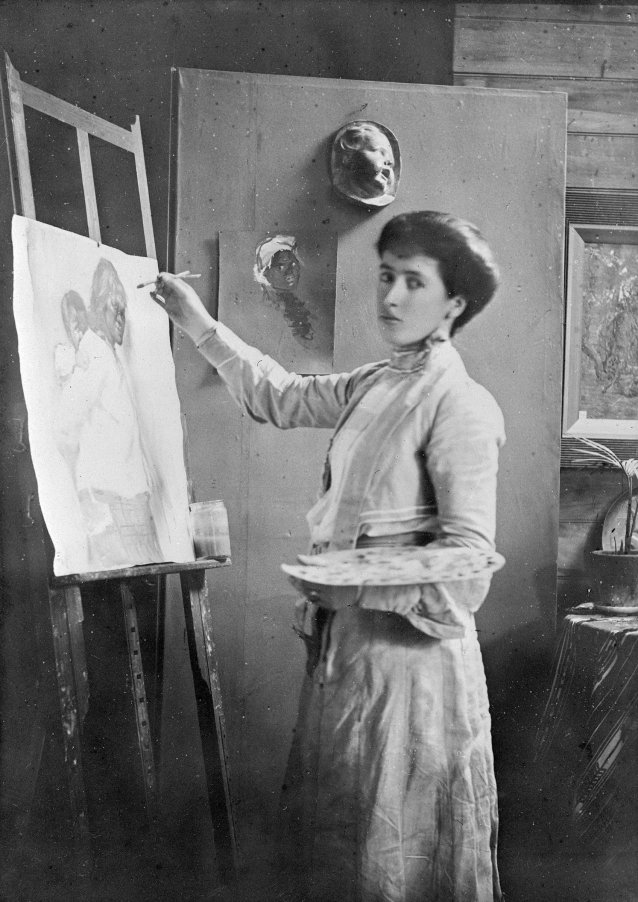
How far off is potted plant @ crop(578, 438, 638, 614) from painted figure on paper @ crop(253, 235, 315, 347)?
27.7 inches

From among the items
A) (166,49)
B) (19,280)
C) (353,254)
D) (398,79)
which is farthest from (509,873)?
(166,49)

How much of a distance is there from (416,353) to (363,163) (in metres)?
0.42

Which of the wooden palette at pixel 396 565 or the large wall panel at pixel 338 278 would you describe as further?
the large wall panel at pixel 338 278

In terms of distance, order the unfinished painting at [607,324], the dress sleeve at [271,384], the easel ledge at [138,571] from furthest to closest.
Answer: the unfinished painting at [607,324] → the dress sleeve at [271,384] → the easel ledge at [138,571]

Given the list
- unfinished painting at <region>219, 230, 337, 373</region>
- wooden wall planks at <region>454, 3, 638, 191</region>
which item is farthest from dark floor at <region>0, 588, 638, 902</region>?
wooden wall planks at <region>454, 3, 638, 191</region>

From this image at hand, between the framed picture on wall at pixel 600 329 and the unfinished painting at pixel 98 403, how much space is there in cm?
89

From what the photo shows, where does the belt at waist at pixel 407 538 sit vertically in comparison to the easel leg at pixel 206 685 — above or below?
above

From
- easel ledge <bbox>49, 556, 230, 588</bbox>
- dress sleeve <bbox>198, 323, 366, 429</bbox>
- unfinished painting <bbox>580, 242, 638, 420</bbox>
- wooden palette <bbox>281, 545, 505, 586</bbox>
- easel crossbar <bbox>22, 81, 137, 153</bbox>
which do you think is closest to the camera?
easel ledge <bbox>49, 556, 230, 588</bbox>

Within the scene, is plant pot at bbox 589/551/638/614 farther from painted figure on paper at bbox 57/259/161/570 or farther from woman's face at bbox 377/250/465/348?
painted figure on paper at bbox 57/259/161/570

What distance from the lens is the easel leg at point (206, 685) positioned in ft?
5.48

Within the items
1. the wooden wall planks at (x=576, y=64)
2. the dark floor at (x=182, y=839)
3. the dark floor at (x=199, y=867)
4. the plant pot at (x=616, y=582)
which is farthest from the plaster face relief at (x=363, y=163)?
the dark floor at (x=199, y=867)

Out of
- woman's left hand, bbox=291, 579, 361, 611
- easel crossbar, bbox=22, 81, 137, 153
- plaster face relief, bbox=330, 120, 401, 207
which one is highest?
easel crossbar, bbox=22, 81, 137, 153

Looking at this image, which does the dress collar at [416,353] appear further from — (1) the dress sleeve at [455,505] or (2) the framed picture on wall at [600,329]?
(2) the framed picture on wall at [600,329]

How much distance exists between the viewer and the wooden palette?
1.62 meters
